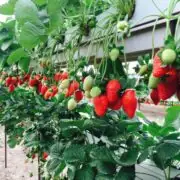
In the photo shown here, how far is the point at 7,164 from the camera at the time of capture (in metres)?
4.44

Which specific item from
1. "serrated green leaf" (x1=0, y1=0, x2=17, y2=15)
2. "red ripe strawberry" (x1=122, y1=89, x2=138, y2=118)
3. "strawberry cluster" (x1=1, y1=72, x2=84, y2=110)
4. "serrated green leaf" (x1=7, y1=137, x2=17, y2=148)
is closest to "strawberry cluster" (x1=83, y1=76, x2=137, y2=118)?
"red ripe strawberry" (x1=122, y1=89, x2=138, y2=118)

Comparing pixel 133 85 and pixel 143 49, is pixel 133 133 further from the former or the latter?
pixel 133 85

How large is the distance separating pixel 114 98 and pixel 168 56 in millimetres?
Answer: 180

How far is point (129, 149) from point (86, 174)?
16 cm

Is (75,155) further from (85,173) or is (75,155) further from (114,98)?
(114,98)

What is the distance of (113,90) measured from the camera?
1.78 ft

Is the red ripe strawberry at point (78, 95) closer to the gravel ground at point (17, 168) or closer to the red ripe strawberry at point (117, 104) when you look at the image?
the red ripe strawberry at point (117, 104)

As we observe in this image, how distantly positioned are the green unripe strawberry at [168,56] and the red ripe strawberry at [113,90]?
17 cm

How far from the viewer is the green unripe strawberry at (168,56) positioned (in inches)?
14.6

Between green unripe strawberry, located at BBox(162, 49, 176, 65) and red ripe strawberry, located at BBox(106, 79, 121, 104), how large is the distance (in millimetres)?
174

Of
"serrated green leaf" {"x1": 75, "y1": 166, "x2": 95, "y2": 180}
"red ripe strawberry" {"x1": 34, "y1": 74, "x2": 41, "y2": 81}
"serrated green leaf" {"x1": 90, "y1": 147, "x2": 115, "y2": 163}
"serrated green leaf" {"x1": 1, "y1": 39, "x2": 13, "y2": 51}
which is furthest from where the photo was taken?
"serrated green leaf" {"x1": 1, "y1": 39, "x2": 13, "y2": 51}

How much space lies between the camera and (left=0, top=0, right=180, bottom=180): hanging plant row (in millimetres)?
511

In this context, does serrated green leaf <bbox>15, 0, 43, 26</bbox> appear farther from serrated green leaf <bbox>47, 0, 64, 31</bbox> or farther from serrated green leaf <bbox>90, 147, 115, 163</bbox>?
serrated green leaf <bbox>90, 147, 115, 163</bbox>

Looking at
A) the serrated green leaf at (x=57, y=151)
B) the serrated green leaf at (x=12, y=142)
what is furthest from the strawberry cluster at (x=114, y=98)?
the serrated green leaf at (x=12, y=142)
